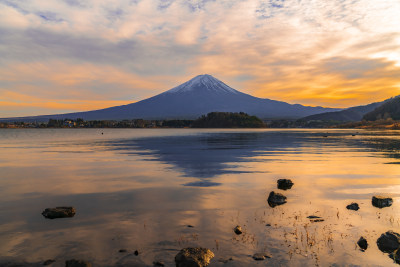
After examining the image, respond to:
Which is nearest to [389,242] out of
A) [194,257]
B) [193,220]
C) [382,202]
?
[382,202]

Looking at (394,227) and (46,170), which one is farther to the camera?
(46,170)

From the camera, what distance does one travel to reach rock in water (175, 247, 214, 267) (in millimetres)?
9602

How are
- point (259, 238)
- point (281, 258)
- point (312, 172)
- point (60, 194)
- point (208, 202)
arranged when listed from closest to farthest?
point (281, 258) < point (259, 238) < point (208, 202) < point (60, 194) < point (312, 172)

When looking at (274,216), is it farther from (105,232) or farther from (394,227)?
(105,232)

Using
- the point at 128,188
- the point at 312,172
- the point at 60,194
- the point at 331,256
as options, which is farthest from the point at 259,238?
the point at 312,172

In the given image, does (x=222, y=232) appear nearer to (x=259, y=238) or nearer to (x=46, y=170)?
(x=259, y=238)

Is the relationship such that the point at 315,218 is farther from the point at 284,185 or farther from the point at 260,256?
the point at 284,185

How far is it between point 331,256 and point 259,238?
2625mm

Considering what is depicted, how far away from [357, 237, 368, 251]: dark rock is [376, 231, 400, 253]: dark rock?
45 centimetres

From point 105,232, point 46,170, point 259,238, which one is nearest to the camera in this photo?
point 259,238

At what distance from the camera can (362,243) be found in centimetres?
1126

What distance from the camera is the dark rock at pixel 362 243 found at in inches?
438

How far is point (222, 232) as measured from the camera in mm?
12711

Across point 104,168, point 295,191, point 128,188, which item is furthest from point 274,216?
point 104,168
